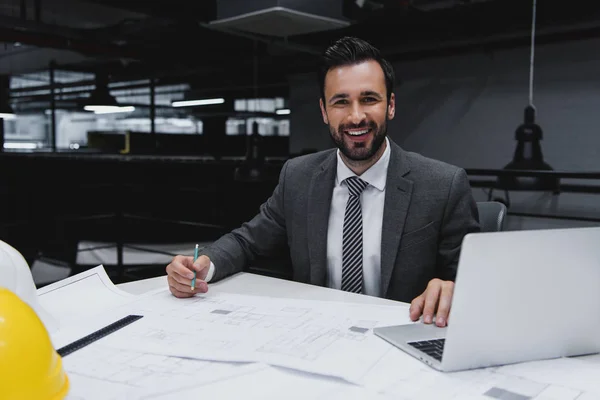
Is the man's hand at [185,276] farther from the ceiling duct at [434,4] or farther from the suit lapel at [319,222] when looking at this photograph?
the ceiling duct at [434,4]

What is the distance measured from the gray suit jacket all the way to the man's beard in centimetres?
8

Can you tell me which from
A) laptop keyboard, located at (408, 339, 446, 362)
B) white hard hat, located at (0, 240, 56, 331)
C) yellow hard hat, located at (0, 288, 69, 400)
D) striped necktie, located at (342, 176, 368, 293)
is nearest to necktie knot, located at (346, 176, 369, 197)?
striped necktie, located at (342, 176, 368, 293)

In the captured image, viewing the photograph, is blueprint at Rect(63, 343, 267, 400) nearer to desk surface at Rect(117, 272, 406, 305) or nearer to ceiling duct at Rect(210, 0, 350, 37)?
desk surface at Rect(117, 272, 406, 305)

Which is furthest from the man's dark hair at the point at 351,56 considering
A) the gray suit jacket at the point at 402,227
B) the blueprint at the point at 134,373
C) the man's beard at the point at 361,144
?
the blueprint at the point at 134,373

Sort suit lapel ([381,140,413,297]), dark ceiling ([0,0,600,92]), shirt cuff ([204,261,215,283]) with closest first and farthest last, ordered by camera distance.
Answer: shirt cuff ([204,261,215,283]), suit lapel ([381,140,413,297]), dark ceiling ([0,0,600,92])

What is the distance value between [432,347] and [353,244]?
2.06 ft

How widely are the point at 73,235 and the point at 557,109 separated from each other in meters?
5.37

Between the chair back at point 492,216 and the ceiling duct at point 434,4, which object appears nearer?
the chair back at point 492,216

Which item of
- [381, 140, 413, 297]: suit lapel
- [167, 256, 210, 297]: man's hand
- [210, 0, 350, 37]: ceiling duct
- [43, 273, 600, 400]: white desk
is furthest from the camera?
[210, 0, 350, 37]: ceiling duct

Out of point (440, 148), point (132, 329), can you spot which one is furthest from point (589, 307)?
point (440, 148)

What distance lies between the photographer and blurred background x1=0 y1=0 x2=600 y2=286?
3.71 m

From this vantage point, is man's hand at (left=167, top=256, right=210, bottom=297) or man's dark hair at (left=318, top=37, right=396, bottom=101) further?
man's dark hair at (left=318, top=37, right=396, bottom=101)

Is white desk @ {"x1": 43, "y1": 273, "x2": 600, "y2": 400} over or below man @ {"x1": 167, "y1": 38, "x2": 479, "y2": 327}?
below

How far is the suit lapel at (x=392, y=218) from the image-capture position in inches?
57.1
